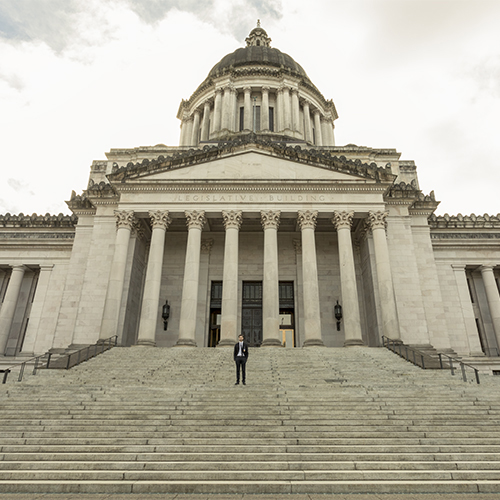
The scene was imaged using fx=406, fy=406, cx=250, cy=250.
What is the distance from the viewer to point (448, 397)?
13719 millimetres

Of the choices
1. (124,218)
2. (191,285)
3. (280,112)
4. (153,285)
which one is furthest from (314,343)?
(280,112)

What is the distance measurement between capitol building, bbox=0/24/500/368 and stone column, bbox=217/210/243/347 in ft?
0.27

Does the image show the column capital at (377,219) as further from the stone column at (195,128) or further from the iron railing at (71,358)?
the stone column at (195,128)

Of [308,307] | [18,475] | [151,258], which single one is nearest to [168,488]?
[18,475]

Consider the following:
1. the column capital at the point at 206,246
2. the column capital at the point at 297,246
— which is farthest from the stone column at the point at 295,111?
the column capital at the point at 206,246

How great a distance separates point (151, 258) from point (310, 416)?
1643cm

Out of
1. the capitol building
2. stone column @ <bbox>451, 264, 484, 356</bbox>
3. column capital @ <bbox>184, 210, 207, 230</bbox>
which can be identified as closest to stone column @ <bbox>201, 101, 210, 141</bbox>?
the capitol building

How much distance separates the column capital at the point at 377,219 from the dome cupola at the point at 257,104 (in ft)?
59.3

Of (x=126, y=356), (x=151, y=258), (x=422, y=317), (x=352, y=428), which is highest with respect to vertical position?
(x=151, y=258)

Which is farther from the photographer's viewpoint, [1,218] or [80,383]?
[1,218]

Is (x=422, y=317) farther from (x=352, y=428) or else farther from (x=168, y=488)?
(x=168, y=488)

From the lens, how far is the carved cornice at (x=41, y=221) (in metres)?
34.2

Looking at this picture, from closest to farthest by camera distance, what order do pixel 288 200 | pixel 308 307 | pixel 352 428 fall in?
pixel 352 428
pixel 308 307
pixel 288 200

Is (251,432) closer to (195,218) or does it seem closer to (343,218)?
(195,218)
